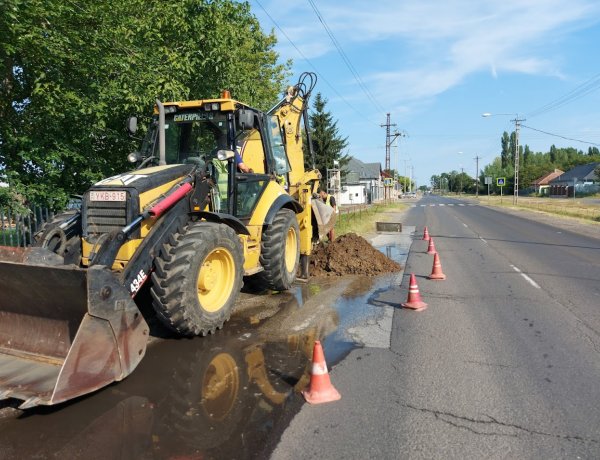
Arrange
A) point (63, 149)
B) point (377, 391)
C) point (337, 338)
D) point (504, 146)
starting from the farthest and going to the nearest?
point (504, 146) → point (63, 149) → point (337, 338) → point (377, 391)

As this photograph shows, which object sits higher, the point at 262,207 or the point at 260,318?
the point at 262,207

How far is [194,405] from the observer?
3.94 metres

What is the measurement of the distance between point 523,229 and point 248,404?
20.7m

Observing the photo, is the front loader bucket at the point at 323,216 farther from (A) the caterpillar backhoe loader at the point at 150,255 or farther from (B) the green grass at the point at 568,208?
(B) the green grass at the point at 568,208

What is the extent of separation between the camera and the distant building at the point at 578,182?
83688 mm

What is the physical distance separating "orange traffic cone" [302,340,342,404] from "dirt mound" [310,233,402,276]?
236 inches

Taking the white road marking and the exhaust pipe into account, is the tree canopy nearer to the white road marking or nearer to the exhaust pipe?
the exhaust pipe

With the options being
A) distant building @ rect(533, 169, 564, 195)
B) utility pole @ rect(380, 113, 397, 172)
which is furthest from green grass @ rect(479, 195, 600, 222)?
distant building @ rect(533, 169, 564, 195)

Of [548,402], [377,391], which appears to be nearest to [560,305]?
[548,402]

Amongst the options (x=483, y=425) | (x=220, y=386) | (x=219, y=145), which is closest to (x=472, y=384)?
(x=483, y=425)

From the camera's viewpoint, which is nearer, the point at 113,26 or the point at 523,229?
the point at 113,26

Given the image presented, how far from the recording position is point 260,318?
6605 mm

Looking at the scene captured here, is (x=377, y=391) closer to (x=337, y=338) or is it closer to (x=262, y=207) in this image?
(x=337, y=338)

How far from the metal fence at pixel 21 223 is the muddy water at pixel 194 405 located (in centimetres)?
457
